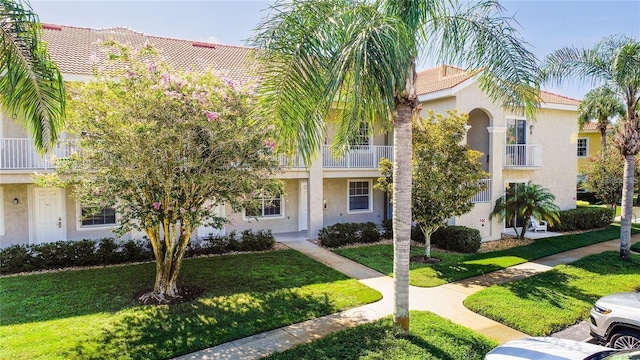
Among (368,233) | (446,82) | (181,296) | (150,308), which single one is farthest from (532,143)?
(150,308)

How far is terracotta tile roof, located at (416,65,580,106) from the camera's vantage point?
17.5 m

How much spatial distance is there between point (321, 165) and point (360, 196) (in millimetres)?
3862

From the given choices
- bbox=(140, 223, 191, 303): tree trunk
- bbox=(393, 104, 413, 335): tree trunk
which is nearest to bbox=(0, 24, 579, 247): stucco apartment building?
bbox=(140, 223, 191, 303): tree trunk

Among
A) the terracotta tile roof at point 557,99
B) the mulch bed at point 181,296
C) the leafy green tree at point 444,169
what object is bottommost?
the mulch bed at point 181,296

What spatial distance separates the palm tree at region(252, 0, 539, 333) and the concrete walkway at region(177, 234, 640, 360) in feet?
5.32

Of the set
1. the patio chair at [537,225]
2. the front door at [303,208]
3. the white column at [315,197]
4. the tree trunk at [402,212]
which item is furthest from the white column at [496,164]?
the tree trunk at [402,212]

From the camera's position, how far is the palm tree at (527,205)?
54.6ft

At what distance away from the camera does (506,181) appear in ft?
61.9

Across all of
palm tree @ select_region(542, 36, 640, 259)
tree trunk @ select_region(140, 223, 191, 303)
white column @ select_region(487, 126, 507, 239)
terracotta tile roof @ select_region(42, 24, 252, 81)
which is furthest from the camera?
white column @ select_region(487, 126, 507, 239)

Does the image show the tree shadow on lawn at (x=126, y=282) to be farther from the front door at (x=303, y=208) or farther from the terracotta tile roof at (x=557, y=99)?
the terracotta tile roof at (x=557, y=99)

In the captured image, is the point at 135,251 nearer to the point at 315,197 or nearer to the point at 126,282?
the point at 126,282

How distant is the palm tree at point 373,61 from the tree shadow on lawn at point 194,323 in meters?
2.64

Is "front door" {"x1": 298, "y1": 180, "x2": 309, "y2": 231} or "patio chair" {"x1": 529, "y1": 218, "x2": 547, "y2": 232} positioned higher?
"front door" {"x1": 298, "y1": 180, "x2": 309, "y2": 231}

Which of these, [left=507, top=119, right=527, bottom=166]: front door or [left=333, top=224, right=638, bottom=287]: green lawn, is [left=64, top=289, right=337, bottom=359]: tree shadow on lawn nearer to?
[left=333, top=224, right=638, bottom=287]: green lawn
